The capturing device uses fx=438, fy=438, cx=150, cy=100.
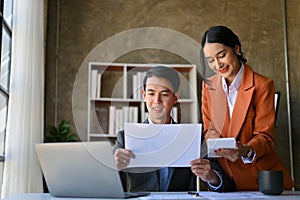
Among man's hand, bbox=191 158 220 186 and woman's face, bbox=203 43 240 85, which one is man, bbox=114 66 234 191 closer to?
man's hand, bbox=191 158 220 186

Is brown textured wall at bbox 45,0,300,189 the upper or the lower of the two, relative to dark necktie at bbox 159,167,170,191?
upper

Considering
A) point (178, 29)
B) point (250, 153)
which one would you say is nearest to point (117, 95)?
point (178, 29)

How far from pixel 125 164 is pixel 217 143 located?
0.41m

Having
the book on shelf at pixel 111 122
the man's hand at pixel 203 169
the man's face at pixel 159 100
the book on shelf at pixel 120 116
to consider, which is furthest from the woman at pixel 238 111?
the book on shelf at pixel 111 122

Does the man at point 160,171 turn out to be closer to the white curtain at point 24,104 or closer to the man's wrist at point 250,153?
the man's wrist at point 250,153

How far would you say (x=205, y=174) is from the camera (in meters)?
1.80

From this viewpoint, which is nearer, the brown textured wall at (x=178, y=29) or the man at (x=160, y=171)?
the man at (x=160, y=171)

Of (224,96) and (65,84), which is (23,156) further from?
(224,96)

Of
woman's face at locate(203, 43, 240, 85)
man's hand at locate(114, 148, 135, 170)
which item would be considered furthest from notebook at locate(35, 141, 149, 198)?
woman's face at locate(203, 43, 240, 85)

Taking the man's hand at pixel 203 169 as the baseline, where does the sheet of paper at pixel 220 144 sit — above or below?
above

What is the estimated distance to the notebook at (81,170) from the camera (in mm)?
1379

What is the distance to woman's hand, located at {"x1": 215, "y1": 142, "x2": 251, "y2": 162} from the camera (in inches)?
73.5

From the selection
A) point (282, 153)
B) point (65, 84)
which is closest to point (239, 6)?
point (282, 153)

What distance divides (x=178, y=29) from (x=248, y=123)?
2.95 m
